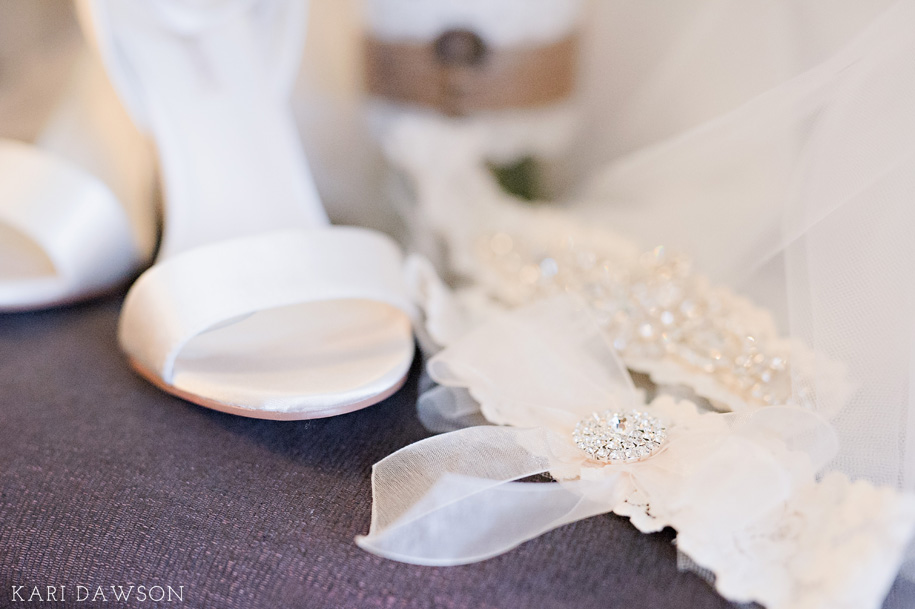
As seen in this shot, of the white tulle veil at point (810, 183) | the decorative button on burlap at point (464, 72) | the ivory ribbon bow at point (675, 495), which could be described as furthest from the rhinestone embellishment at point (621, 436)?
the decorative button on burlap at point (464, 72)

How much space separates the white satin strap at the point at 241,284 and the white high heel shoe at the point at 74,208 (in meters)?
0.12

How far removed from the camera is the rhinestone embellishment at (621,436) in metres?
Answer: 0.40

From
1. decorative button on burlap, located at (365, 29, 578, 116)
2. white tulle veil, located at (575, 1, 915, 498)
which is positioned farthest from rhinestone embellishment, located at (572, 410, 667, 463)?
decorative button on burlap, located at (365, 29, 578, 116)

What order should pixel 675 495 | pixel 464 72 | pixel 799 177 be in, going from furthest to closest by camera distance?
pixel 464 72, pixel 799 177, pixel 675 495

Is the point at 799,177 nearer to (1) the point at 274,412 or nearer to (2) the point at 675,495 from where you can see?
(2) the point at 675,495

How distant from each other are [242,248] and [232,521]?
0.67ft

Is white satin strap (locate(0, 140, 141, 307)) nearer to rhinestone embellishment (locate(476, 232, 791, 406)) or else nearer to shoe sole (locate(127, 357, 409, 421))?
shoe sole (locate(127, 357, 409, 421))

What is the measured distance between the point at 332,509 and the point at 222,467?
0.09 meters

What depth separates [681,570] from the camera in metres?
0.36

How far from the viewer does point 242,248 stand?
0.50 meters

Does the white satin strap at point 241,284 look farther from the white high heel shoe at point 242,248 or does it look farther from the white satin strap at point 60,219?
the white satin strap at point 60,219

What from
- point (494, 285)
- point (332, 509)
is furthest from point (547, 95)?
point (332, 509)

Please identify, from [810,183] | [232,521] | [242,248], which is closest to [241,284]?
[242,248]

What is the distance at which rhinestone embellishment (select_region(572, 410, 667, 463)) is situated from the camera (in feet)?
1.31
